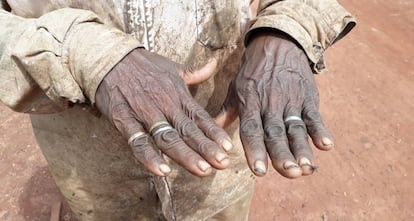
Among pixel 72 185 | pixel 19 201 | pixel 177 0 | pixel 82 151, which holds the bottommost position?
pixel 19 201

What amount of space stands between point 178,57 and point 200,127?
33 centimetres

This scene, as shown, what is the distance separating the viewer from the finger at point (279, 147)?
987mm

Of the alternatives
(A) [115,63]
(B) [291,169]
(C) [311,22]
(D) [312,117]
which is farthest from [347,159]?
(A) [115,63]

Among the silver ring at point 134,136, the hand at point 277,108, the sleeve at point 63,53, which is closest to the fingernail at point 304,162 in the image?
the hand at point 277,108

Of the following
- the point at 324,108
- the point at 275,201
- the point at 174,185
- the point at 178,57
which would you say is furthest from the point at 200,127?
the point at 324,108

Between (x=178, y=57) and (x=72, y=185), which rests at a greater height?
(x=178, y=57)

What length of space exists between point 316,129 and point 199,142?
26 centimetres

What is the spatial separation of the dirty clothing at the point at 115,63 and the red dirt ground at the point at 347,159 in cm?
A: 89

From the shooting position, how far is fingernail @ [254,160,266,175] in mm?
1002

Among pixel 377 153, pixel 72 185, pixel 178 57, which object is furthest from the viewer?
pixel 377 153

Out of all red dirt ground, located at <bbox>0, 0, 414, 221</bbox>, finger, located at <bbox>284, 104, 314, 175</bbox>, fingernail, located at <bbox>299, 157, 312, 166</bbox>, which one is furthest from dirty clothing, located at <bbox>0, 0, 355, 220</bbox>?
red dirt ground, located at <bbox>0, 0, 414, 221</bbox>

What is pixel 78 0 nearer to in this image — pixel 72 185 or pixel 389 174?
pixel 72 185

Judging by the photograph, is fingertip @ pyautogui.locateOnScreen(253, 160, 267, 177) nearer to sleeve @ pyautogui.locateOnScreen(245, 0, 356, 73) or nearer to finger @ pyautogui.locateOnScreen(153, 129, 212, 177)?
finger @ pyautogui.locateOnScreen(153, 129, 212, 177)

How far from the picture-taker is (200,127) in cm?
105
